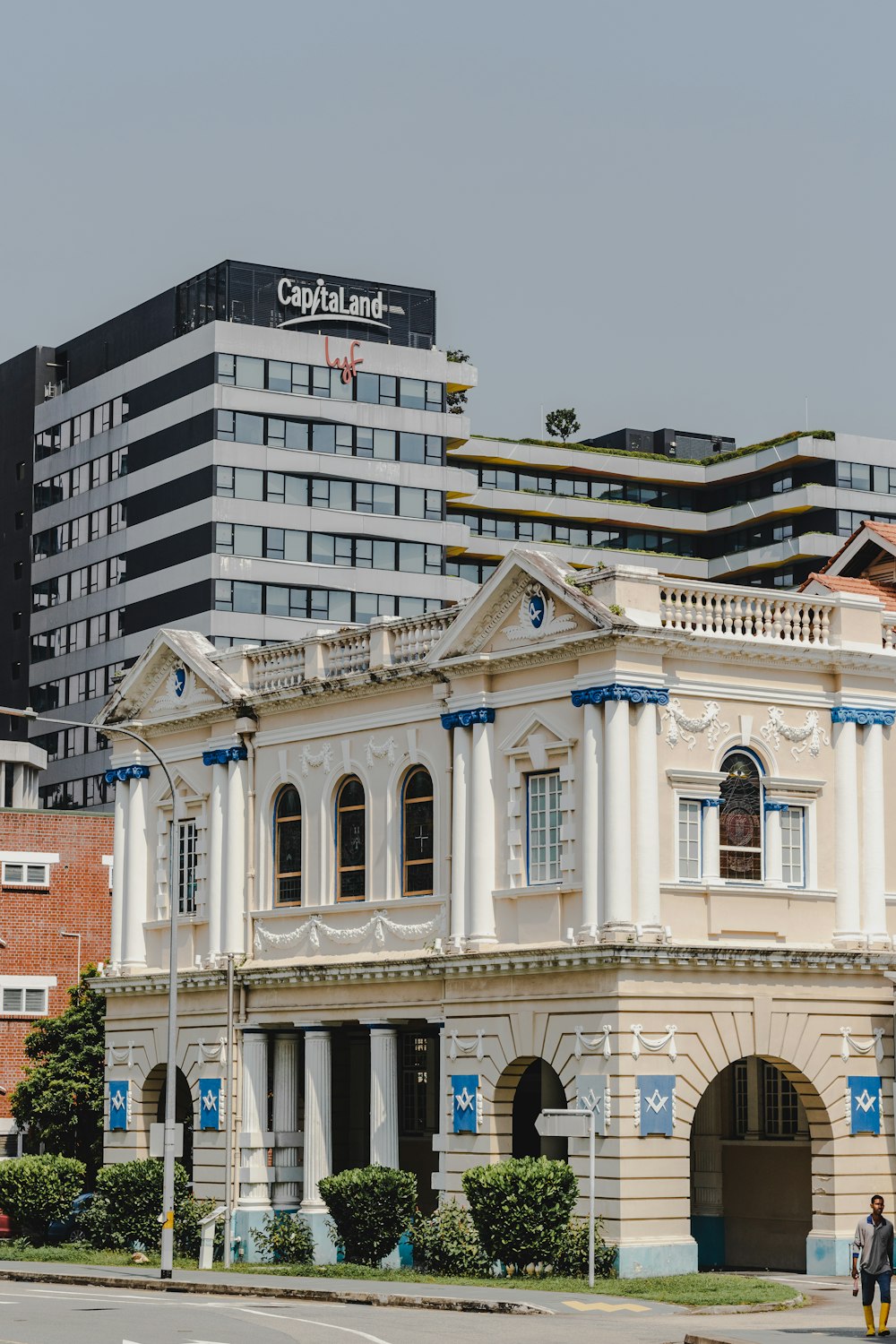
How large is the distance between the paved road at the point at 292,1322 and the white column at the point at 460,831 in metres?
7.98

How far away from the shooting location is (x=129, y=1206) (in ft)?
164

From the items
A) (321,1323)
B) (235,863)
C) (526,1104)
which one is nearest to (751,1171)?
(526,1104)

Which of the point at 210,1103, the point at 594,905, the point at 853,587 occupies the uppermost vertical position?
the point at 853,587

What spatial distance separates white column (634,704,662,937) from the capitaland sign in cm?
6273

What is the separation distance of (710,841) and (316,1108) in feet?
36.0

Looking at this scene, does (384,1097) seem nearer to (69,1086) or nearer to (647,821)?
(647,821)

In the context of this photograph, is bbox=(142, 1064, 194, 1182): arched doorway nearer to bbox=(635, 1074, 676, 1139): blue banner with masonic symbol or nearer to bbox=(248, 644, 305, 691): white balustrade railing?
bbox=(248, 644, 305, 691): white balustrade railing

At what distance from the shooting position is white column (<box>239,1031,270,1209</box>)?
4919 cm

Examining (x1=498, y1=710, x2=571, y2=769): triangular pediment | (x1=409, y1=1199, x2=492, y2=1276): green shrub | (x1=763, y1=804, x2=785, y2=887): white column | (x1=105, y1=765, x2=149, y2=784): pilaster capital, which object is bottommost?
(x1=409, y1=1199, x2=492, y2=1276): green shrub

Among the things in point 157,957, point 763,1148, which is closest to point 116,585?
point 157,957

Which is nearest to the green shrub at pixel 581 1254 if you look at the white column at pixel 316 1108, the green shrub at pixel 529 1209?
the green shrub at pixel 529 1209

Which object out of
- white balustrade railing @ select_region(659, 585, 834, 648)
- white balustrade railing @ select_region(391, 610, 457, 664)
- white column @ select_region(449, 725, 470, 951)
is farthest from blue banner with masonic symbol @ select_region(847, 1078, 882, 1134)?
white balustrade railing @ select_region(391, 610, 457, 664)

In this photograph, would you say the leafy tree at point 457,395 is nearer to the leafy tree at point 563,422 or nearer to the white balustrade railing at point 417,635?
the leafy tree at point 563,422

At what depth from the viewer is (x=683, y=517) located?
12481 cm
